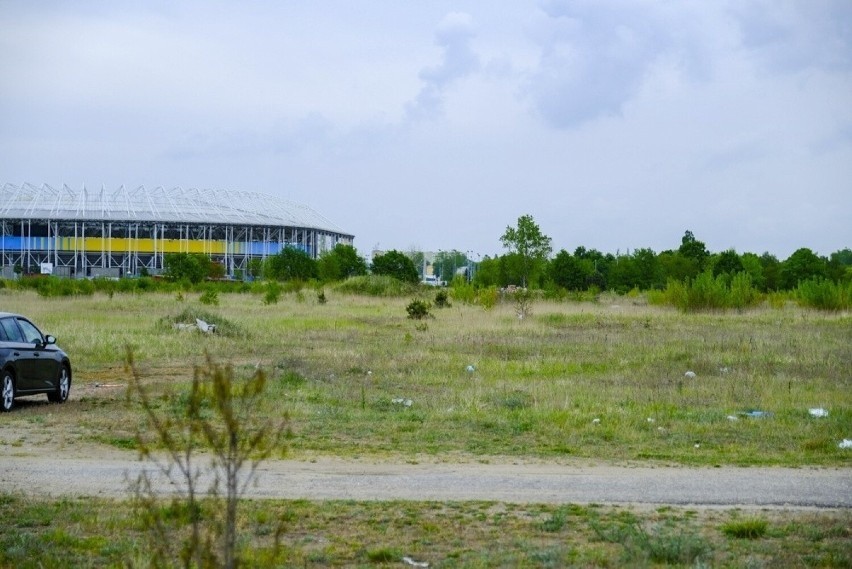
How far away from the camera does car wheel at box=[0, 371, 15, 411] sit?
17766 mm

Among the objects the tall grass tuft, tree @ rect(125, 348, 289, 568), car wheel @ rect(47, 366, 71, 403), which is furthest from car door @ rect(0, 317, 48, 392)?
the tall grass tuft

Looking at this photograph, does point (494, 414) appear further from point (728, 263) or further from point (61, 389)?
point (728, 263)

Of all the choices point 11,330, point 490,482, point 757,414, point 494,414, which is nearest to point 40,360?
point 11,330

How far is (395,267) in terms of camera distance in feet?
274

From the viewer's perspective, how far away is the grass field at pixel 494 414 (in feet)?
27.6

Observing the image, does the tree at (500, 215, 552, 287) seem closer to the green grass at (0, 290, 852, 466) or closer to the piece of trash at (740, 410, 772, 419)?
the green grass at (0, 290, 852, 466)

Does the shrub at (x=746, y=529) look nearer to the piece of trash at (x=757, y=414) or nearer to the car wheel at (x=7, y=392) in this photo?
the piece of trash at (x=757, y=414)

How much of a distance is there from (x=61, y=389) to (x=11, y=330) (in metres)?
1.69

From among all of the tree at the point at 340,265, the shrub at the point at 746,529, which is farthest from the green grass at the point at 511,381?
the tree at the point at 340,265

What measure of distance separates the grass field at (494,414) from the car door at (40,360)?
510 millimetres

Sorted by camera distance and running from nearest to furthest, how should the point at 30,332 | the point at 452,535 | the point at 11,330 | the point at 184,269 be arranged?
the point at 452,535
the point at 11,330
the point at 30,332
the point at 184,269

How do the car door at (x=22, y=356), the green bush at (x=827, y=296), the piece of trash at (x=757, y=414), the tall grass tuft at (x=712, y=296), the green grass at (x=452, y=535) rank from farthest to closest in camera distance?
the tall grass tuft at (x=712, y=296), the green bush at (x=827, y=296), the car door at (x=22, y=356), the piece of trash at (x=757, y=414), the green grass at (x=452, y=535)

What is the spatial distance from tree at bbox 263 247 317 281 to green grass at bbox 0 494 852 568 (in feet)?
264

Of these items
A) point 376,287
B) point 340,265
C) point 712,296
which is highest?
point 340,265
